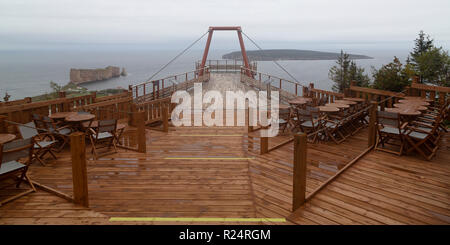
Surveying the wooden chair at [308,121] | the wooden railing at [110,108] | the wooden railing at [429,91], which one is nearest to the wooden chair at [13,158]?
the wooden railing at [110,108]

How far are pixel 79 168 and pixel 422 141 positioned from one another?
548 cm

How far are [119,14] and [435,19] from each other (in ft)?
212

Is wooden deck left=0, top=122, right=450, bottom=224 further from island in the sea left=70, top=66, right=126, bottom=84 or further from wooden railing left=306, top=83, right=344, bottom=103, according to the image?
island in the sea left=70, top=66, right=126, bottom=84

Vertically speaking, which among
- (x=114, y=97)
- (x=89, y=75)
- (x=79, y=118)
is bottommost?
(x=79, y=118)

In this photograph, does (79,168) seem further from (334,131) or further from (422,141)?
(422,141)

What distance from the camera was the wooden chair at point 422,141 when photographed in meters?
5.22

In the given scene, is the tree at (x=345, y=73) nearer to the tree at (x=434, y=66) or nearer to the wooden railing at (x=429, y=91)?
the tree at (x=434, y=66)

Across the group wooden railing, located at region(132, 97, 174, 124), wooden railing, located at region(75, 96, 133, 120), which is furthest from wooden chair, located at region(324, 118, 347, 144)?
wooden railing, located at region(75, 96, 133, 120)

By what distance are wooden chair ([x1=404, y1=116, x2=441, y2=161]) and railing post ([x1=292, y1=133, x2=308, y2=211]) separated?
295 cm

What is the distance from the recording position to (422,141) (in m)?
5.17

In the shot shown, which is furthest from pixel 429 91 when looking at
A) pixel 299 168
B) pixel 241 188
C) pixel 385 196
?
pixel 241 188

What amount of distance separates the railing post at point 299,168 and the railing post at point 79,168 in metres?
Result: 2.55
